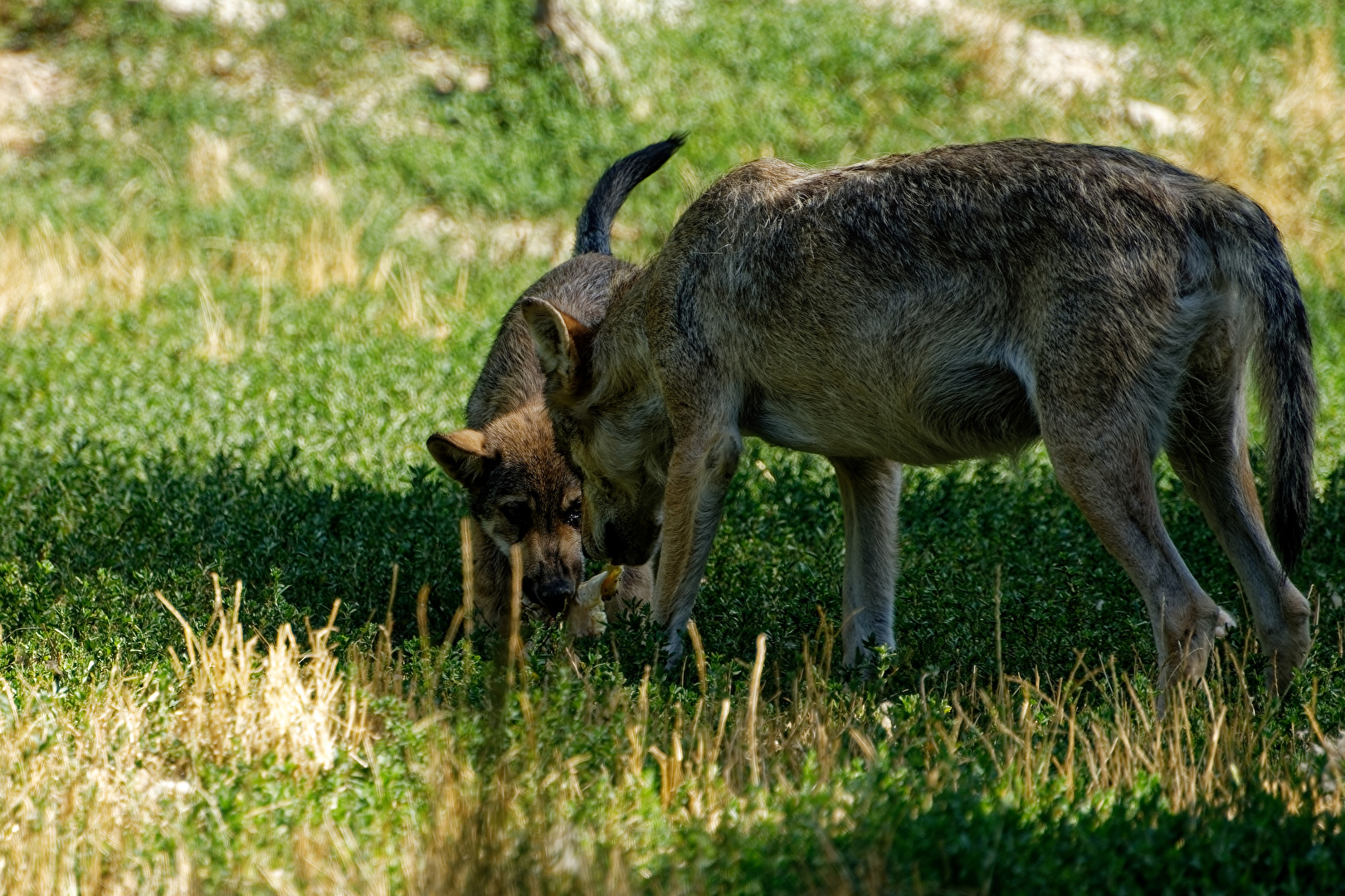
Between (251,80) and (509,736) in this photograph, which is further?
(251,80)

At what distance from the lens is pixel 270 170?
55.0ft

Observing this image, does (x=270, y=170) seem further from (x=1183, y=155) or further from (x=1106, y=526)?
(x=1106, y=526)

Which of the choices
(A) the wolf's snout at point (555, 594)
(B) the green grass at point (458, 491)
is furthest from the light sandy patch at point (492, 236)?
(A) the wolf's snout at point (555, 594)

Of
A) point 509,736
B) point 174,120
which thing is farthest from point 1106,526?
point 174,120

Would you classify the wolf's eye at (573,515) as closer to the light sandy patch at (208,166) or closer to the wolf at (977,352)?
the wolf at (977,352)

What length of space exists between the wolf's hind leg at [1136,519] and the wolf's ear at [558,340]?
7.55 ft

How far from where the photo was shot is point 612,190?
8.19 meters

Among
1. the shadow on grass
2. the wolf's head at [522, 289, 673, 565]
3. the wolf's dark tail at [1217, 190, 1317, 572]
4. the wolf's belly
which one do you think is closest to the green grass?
the shadow on grass

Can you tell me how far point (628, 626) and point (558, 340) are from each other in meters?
1.35

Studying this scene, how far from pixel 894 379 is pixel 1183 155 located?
1204 centimetres

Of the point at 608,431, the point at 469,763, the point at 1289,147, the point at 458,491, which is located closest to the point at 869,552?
the point at 608,431

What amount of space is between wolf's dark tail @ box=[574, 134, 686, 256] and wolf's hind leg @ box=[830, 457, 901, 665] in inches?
89.3

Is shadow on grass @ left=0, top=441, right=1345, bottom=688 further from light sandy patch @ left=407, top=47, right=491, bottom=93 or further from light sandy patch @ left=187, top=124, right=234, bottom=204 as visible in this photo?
light sandy patch @ left=407, top=47, right=491, bottom=93

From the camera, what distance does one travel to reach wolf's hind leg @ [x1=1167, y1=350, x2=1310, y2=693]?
509 cm
